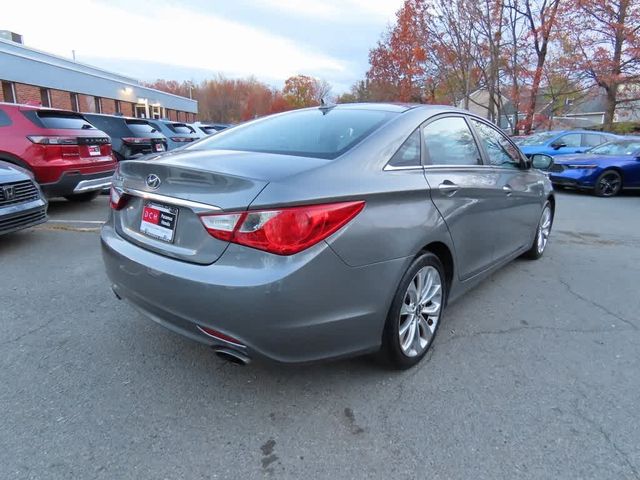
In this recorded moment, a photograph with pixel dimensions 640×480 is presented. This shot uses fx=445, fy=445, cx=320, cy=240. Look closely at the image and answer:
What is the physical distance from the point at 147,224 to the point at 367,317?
1.28 meters

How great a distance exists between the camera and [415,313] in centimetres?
270

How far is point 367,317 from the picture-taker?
7.44ft

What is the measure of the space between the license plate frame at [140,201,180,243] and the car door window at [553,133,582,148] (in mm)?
13510

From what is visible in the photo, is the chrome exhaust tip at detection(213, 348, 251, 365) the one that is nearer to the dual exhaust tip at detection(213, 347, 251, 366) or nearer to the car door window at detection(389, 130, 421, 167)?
the dual exhaust tip at detection(213, 347, 251, 366)

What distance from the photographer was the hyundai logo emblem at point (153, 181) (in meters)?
2.34

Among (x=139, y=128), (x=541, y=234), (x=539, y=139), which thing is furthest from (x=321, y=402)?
(x=539, y=139)

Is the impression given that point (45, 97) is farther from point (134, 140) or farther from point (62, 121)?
point (62, 121)

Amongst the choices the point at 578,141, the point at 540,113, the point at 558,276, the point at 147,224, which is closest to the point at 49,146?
the point at 147,224

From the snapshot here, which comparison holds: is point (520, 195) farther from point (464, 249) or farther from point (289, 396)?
point (289, 396)

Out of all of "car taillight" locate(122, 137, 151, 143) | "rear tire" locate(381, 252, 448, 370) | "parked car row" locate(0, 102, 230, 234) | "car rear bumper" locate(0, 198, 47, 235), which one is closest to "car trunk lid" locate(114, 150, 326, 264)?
"rear tire" locate(381, 252, 448, 370)

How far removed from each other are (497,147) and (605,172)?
27.2 feet

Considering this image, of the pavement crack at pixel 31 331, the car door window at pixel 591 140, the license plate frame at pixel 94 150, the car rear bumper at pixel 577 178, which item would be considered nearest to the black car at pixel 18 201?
the license plate frame at pixel 94 150

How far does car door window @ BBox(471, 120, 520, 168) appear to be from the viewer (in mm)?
3643

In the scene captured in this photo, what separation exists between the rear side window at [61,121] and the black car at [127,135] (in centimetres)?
242
